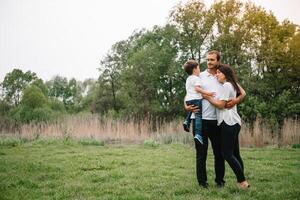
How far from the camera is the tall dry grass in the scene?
13.2 m

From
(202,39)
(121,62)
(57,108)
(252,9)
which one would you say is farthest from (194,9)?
(57,108)

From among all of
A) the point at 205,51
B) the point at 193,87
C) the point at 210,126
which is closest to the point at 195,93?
the point at 193,87

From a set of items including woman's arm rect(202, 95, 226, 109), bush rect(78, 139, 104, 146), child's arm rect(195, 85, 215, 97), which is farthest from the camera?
bush rect(78, 139, 104, 146)

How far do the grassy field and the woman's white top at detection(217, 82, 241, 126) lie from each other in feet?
Result: 3.26

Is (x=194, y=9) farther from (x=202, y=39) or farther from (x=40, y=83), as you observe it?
(x=40, y=83)

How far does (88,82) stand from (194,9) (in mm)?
49185

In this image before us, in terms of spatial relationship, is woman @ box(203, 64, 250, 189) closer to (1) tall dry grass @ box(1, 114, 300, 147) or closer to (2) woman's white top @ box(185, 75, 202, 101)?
(2) woman's white top @ box(185, 75, 202, 101)

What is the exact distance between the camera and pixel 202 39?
3127cm

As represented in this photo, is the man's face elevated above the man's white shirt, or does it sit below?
above

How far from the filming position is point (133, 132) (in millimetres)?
15031

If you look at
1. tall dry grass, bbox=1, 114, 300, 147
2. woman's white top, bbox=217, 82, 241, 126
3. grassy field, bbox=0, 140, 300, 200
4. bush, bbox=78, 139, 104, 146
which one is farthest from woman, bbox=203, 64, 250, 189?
bush, bbox=78, 139, 104, 146

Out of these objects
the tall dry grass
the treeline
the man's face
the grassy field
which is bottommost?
the grassy field

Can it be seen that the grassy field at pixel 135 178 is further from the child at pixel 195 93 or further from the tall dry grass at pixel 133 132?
the tall dry grass at pixel 133 132

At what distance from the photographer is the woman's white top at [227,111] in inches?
211
